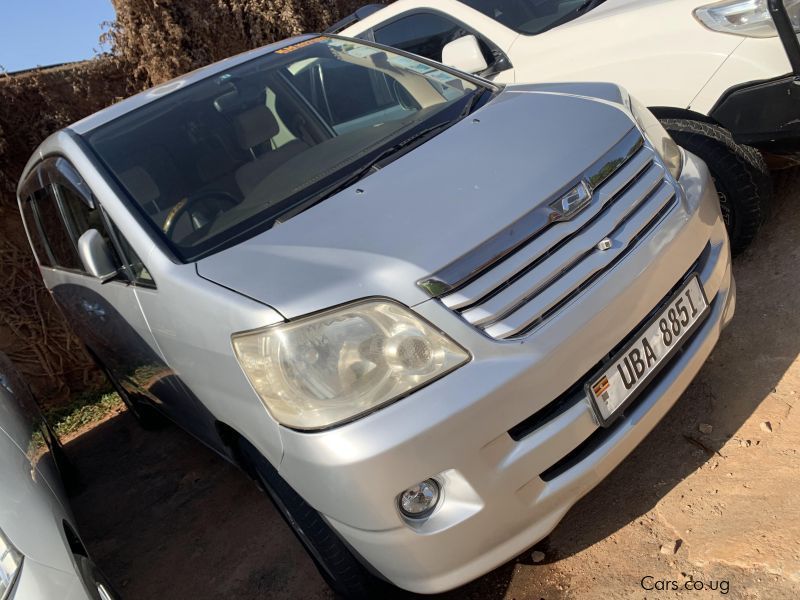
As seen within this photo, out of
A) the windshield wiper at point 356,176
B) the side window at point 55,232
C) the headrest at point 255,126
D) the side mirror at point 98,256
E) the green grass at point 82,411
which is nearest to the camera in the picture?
the windshield wiper at point 356,176

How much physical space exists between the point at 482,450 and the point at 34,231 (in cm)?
323

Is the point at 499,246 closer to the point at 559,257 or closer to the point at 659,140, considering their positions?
the point at 559,257

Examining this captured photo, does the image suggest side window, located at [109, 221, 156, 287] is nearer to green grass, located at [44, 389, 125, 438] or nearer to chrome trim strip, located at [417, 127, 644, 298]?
chrome trim strip, located at [417, 127, 644, 298]

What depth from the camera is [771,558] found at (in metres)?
1.98

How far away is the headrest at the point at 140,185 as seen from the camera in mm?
2586

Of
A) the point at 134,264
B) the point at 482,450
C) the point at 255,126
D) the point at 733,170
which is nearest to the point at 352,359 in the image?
the point at 482,450

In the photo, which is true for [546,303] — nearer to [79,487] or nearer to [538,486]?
[538,486]

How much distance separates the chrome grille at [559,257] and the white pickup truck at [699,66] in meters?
1.06

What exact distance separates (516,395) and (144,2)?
5.64 m

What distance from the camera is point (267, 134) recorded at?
9.70ft

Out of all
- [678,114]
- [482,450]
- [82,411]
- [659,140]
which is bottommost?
[82,411]

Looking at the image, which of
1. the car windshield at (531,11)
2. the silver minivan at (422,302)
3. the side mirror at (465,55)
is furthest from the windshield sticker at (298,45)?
the car windshield at (531,11)

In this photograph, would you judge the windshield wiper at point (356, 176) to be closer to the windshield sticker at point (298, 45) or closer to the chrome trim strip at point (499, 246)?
the chrome trim strip at point (499, 246)

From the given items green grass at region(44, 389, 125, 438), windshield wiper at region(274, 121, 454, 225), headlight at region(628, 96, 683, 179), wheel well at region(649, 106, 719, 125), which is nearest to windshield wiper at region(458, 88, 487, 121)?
windshield wiper at region(274, 121, 454, 225)
